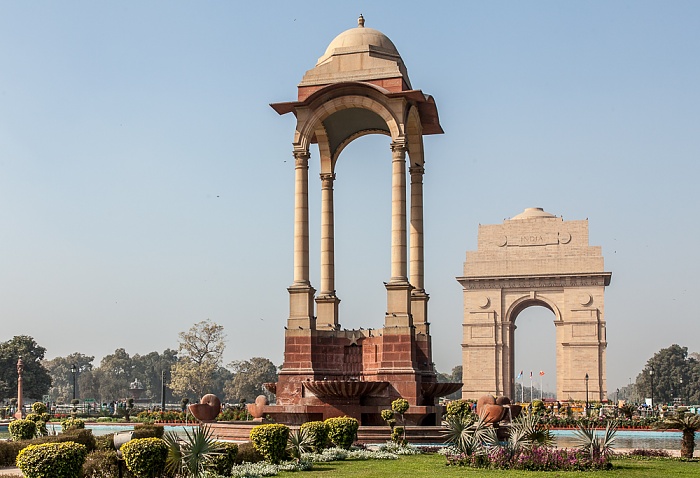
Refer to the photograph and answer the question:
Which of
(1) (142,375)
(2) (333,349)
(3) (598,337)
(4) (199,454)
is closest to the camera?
(4) (199,454)

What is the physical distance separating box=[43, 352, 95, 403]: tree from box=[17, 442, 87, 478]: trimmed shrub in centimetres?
14545

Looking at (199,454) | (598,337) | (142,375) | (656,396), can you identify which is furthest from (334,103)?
(142,375)

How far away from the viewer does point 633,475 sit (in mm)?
16859

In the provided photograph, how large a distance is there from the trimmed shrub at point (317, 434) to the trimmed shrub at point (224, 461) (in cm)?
370

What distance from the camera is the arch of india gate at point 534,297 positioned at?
69188mm

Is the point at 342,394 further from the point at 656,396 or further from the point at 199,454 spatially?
the point at 656,396

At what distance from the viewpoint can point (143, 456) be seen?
551 inches

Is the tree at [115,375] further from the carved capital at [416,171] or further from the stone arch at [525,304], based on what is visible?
the carved capital at [416,171]

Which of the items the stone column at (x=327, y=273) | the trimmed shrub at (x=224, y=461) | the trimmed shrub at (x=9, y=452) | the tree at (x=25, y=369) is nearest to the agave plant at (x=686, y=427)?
the stone column at (x=327, y=273)

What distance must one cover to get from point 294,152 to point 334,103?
1.95 m

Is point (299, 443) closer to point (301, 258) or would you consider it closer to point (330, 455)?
point (330, 455)

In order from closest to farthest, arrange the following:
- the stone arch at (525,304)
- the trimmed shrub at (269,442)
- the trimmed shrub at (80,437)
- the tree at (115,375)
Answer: the trimmed shrub at (269,442) → the trimmed shrub at (80,437) → the stone arch at (525,304) → the tree at (115,375)

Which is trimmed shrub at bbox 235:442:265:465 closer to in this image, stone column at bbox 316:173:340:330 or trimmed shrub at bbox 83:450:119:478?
trimmed shrub at bbox 83:450:119:478

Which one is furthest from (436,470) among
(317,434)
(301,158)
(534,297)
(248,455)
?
(534,297)
